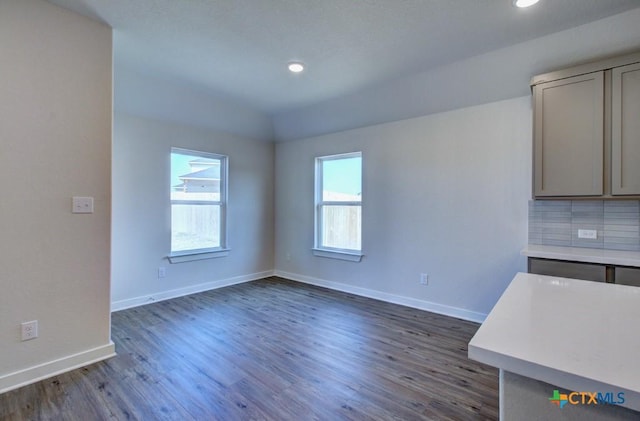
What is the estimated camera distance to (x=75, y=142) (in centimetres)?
232

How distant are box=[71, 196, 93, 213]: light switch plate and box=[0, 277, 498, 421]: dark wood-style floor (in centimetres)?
119

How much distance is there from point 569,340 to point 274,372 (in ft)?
6.49

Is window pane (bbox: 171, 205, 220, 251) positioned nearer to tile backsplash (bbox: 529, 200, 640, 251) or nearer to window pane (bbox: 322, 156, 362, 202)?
window pane (bbox: 322, 156, 362, 202)

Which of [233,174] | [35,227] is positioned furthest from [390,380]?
[233,174]

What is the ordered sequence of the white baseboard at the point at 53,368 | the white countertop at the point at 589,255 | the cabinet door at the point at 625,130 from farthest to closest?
the cabinet door at the point at 625,130 < the white countertop at the point at 589,255 < the white baseboard at the point at 53,368

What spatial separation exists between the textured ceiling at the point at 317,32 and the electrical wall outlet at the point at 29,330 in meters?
2.26

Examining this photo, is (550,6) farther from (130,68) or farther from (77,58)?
(130,68)

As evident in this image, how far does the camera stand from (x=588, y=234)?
2.74 m

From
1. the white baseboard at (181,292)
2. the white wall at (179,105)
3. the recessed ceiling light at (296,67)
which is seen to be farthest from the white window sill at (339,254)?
the recessed ceiling light at (296,67)

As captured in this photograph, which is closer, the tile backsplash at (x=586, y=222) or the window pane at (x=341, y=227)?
the tile backsplash at (x=586, y=222)

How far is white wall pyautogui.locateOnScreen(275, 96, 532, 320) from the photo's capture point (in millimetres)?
3137

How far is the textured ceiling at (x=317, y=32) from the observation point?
2.16 m

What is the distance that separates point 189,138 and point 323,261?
2582 mm

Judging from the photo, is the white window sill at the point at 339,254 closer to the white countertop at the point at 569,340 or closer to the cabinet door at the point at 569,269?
the cabinet door at the point at 569,269
